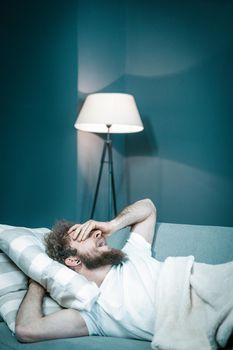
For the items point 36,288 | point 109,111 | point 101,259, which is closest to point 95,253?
point 101,259

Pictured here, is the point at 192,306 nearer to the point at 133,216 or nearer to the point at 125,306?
the point at 125,306

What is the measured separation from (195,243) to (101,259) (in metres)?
0.41

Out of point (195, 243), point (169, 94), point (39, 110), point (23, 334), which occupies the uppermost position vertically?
point (169, 94)

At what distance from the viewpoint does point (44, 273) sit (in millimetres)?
1415

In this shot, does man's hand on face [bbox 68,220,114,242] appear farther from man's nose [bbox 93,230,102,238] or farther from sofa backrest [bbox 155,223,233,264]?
sofa backrest [bbox 155,223,233,264]

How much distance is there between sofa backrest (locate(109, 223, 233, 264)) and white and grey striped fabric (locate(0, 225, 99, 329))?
0.42m

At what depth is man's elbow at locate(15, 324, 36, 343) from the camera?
1.27m

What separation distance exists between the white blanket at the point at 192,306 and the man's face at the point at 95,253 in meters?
0.20

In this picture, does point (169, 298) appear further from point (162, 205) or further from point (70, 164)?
point (162, 205)

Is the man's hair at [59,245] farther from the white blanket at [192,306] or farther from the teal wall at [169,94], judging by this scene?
the teal wall at [169,94]

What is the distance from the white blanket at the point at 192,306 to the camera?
1194 mm

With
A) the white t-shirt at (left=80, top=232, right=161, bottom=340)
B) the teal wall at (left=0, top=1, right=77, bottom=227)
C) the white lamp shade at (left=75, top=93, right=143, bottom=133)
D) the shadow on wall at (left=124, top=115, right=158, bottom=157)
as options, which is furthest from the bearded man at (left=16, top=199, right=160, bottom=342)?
the shadow on wall at (left=124, top=115, right=158, bottom=157)

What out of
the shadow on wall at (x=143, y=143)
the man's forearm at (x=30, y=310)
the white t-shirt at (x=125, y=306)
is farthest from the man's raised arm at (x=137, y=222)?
the shadow on wall at (x=143, y=143)

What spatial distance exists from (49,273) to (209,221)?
2122mm
